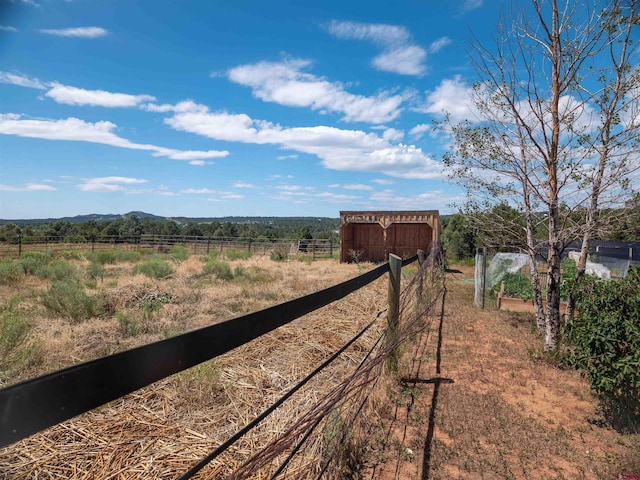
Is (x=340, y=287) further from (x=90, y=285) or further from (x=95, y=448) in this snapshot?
(x=90, y=285)

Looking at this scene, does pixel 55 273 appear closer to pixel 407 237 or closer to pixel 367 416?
pixel 367 416

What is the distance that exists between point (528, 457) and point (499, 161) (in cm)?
445

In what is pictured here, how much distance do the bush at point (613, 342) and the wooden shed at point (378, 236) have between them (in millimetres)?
16914

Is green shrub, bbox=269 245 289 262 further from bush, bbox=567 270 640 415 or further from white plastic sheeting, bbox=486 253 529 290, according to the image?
bush, bbox=567 270 640 415

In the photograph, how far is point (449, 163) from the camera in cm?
658

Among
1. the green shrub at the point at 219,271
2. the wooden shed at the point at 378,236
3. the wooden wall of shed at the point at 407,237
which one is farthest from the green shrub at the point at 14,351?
the wooden wall of shed at the point at 407,237

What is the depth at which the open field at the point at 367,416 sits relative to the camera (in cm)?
254

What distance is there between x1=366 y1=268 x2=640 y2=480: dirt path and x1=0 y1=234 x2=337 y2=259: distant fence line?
19.6 metres

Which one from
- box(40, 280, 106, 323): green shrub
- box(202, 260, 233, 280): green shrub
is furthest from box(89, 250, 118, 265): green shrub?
box(40, 280, 106, 323): green shrub

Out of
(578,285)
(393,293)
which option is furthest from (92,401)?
(578,285)

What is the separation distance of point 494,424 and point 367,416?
4.02ft

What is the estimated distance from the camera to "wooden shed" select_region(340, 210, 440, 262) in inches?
832

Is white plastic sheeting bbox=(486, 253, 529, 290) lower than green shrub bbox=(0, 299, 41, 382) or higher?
higher

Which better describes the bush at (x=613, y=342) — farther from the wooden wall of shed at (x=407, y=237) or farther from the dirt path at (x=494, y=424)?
the wooden wall of shed at (x=407, y=237)
